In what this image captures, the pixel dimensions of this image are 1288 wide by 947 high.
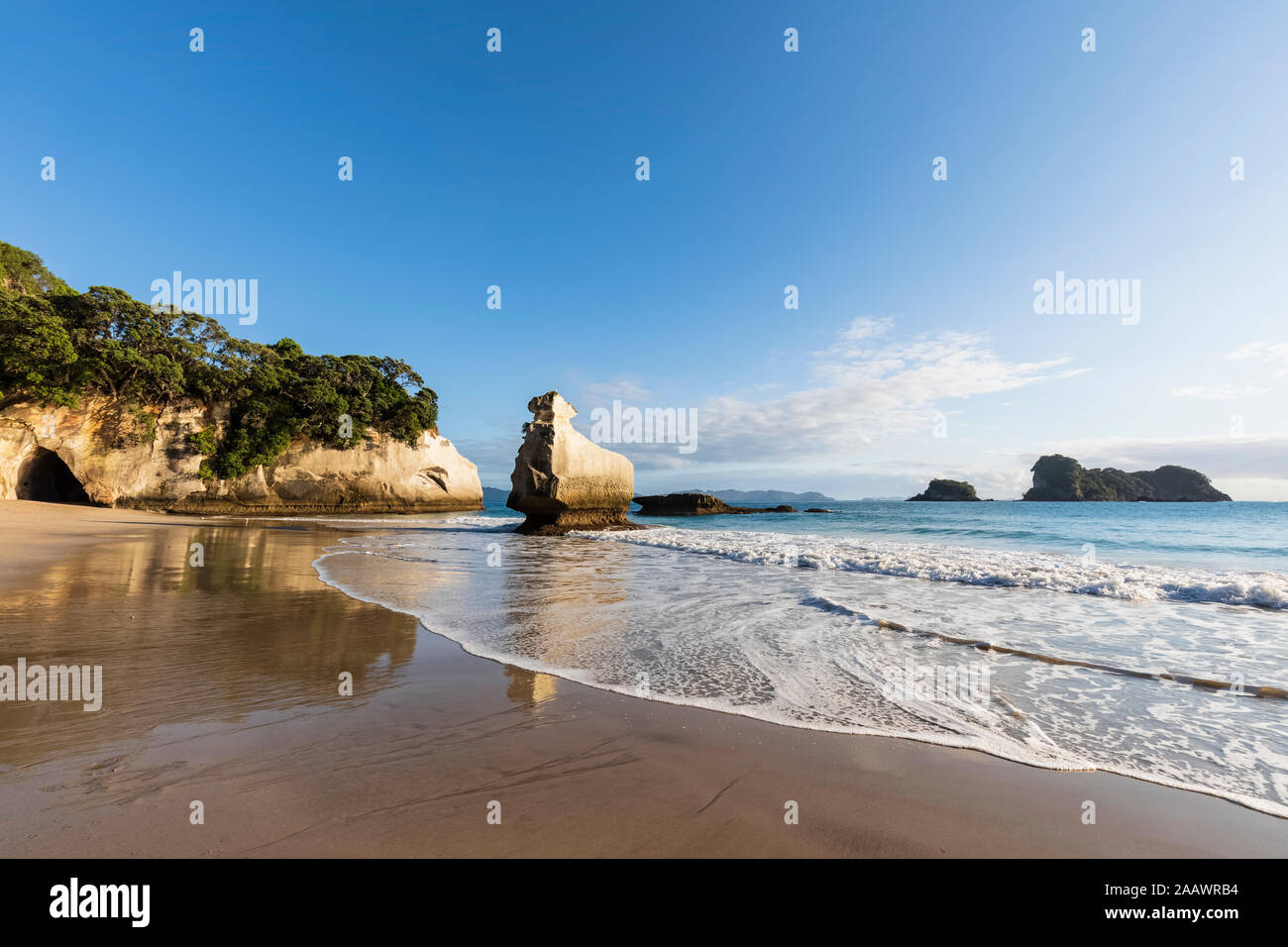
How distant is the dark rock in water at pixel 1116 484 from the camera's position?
79938 mm

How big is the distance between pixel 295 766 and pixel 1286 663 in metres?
8.47

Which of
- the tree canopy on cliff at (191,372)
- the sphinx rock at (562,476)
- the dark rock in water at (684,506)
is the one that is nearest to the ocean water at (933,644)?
the sphinx rock at (562,476)

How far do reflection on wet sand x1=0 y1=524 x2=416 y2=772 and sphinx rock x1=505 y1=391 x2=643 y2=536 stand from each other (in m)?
12.3

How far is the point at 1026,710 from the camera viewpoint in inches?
150

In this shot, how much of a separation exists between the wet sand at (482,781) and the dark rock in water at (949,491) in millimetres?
102029

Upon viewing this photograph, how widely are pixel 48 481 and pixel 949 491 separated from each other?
110 meters

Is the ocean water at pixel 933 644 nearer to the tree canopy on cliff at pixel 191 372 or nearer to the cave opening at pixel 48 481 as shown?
the tree canopy on cliff at pixel 191 372

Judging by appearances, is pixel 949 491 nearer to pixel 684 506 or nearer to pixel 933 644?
pixel 684 506

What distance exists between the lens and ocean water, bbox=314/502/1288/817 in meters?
3.44

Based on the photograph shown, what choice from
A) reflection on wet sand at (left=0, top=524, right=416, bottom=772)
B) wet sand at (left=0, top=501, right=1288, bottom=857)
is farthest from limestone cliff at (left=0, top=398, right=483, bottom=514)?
wet sand at (left=0, top=501, right=1288, bottom=857)

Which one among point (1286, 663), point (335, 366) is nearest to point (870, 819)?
point (1286, 663)

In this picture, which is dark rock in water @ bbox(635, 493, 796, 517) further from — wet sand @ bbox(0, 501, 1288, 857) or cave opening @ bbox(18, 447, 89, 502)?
wet sand @ bbox(0, 501, 1288, 857)

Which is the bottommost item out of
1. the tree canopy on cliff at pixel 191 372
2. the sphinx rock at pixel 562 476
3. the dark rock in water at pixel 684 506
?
→ the dark rock in water at pixel 684 506
